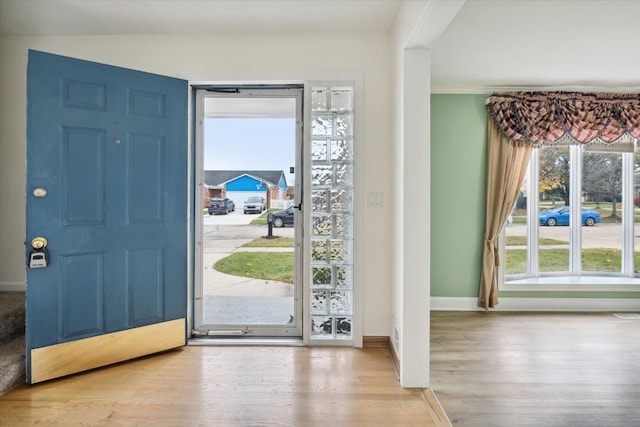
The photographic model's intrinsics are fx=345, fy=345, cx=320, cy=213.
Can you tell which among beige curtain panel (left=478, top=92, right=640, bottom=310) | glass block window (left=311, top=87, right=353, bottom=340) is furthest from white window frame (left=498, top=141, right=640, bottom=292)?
glass block window (left=311, top=87, right=353, bottom=340)

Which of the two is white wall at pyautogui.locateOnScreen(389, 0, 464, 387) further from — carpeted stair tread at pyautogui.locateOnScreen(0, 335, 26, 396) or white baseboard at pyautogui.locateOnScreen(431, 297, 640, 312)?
carpeted stair tread at pyautogui.locateOnScreen(0, 335, 26, 396)

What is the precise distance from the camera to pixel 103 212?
2.50 meters

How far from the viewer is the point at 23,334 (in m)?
2.67

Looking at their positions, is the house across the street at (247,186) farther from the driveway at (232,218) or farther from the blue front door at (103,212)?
the blue front door at (103,212)

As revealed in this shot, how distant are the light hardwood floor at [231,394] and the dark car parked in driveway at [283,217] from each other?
3.55 feet

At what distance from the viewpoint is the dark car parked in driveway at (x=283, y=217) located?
3078 mm

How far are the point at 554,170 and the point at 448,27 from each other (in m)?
2.50

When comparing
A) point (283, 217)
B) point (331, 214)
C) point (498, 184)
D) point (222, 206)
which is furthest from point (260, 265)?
point (498, 184)

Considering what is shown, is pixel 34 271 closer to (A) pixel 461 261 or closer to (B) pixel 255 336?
(B) pixel 255 336

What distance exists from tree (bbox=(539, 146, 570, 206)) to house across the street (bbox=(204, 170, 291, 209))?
308 cm

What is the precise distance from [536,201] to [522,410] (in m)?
2.71

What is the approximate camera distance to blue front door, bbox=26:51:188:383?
90.8 inches

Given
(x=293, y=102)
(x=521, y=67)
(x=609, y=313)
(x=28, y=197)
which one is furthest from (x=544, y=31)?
(x=28, y=197)

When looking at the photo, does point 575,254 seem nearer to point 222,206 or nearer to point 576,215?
point 576,215
